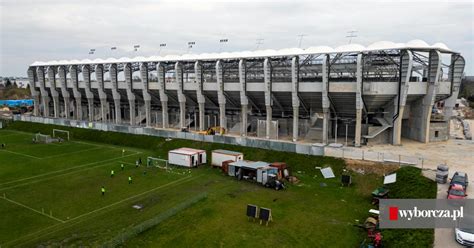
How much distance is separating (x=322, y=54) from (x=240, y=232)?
105ft

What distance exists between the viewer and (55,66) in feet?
298

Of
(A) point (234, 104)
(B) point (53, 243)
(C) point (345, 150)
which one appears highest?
(A) point (234, 104)

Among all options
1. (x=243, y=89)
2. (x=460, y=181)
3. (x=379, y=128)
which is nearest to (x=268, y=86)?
(x=243, y=89)

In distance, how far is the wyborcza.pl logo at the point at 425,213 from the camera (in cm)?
2441

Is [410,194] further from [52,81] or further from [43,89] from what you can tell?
[43,89]

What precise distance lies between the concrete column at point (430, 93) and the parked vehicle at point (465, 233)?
31.9 m

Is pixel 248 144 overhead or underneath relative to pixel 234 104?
underneath

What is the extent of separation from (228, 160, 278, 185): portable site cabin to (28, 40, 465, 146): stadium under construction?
16.7 meters

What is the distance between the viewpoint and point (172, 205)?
107 ft

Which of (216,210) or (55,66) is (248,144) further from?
(55,66)

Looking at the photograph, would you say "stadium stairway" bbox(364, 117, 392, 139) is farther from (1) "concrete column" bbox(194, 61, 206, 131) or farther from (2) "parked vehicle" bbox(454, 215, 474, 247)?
(1) "concrete column" bbox(194, 61, 206, 131)

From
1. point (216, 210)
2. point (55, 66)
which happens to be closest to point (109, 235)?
point (216, 210)

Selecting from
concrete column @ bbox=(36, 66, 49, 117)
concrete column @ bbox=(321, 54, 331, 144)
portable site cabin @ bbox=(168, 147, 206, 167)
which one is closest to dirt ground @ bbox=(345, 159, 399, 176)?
concrete column @ bbox=(321, 54, 331, 144)

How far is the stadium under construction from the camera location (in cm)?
4997
